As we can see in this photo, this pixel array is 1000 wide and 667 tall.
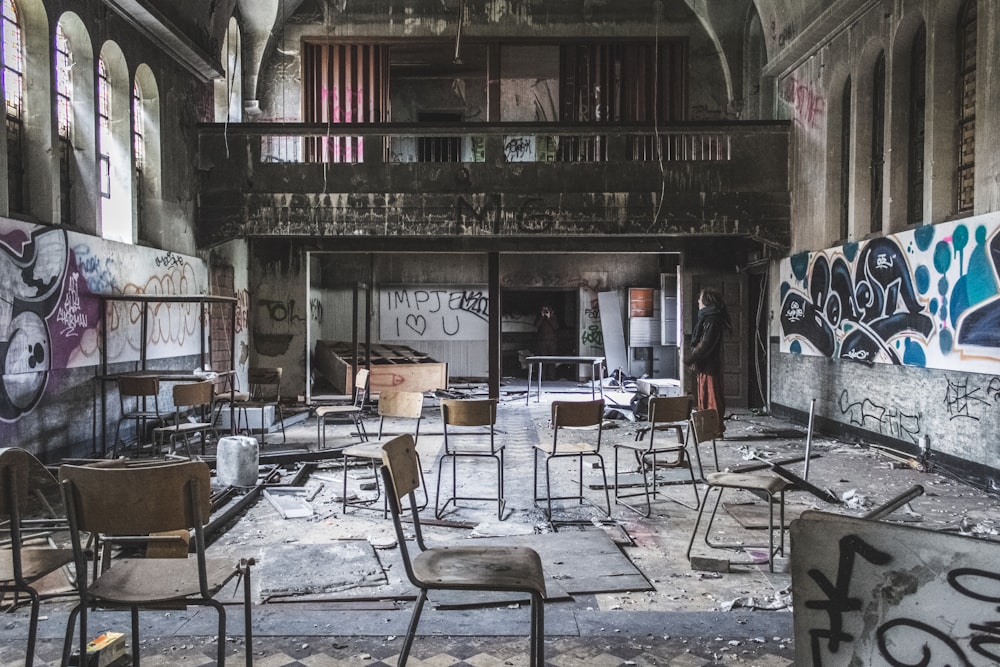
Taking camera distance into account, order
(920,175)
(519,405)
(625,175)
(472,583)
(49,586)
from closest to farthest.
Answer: (472,583), (49,586), (920,175), (625,175), (519,405)

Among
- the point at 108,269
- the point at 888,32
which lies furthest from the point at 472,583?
the point at 888,32

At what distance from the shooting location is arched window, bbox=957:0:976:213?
686cm

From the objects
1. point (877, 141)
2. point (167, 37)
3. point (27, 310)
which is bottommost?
point (27, 310)

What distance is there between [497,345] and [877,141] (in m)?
6.06

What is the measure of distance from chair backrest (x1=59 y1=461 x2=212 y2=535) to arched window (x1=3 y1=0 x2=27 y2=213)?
5.84m

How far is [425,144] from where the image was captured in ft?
48.2

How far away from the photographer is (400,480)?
2799 millimetres

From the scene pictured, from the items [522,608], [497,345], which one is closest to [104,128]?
[497,345]

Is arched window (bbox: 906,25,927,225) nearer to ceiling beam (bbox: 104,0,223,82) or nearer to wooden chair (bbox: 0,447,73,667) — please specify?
wooden chair (bbox: 0,447,73,667)

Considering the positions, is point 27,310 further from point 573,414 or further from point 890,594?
point 890,594

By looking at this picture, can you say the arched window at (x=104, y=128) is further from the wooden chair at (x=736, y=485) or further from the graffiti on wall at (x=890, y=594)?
the graffiti on wall at (x=890, y=594)

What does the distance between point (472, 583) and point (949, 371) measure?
614 cm

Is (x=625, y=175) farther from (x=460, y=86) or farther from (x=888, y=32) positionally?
(x=460, y=86)

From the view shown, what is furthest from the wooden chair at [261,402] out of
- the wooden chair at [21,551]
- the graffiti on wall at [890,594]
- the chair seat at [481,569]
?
the graffiti on wall at [890,594]
